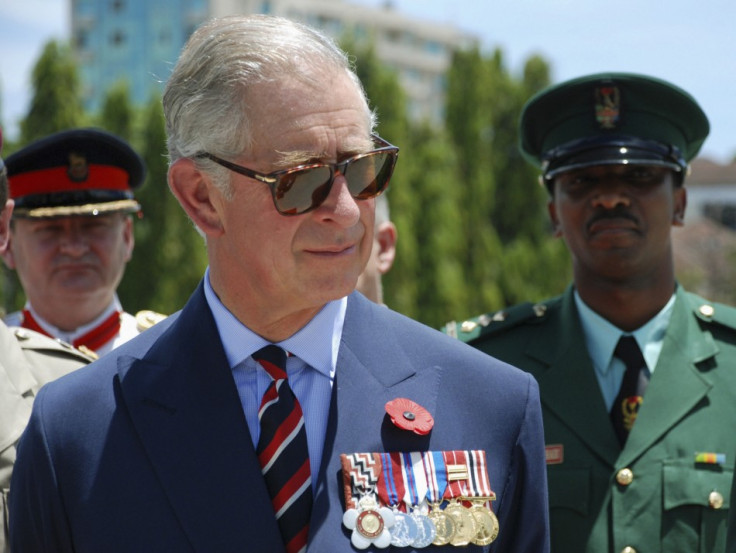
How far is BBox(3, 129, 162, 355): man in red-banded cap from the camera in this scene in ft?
13.3

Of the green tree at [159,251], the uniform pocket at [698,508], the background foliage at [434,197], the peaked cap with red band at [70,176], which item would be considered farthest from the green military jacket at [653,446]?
the green tree at [159,251]

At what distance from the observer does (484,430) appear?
83.3 inches

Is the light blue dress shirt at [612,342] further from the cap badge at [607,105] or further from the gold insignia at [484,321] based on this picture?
the cap badge at [607,105]

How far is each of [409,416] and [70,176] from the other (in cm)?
266

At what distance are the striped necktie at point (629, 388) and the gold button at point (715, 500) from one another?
0.31 meters

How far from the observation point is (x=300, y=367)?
2.14m

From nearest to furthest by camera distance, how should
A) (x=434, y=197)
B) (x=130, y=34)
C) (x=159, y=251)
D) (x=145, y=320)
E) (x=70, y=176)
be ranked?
(x=145, y=320) < (x=70, y=176) < (x=159, y=251) < (x=434, y=197) < (x=130, y=34)

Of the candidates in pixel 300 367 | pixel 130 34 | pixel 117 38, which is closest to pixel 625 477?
pixel 300 367

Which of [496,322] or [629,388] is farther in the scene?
[496,322]

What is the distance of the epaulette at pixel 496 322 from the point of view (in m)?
3.48

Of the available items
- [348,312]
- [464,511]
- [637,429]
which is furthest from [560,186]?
[464,511]

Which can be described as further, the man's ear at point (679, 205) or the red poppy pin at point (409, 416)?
the man's ear at point (679, 205)

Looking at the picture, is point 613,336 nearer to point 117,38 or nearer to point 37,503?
point 37,503

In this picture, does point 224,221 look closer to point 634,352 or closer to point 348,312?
point 348,312
